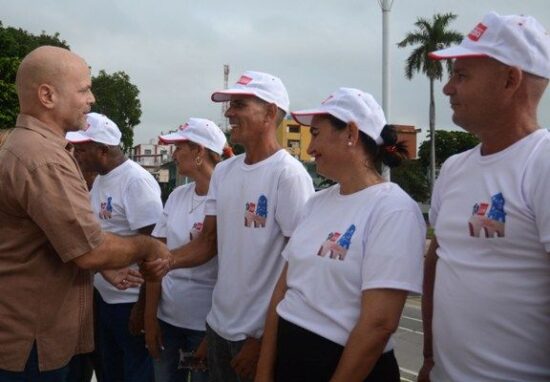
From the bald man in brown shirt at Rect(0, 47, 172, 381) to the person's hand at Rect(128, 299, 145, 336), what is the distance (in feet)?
3.68

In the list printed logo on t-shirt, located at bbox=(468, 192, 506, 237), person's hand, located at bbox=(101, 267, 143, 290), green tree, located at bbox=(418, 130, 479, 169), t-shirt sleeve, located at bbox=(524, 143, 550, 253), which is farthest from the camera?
green tree, located at bbox=(418, 130, 479, 169)

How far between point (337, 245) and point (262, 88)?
1207 millimetres

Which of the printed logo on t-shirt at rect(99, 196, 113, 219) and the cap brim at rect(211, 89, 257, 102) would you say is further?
the printed logo on t-shirt at rect(99, 196, 113, 219)

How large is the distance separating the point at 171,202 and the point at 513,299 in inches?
104

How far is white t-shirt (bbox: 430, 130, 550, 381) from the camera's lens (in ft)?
6.74

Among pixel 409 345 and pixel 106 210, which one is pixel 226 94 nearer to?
pixel 106 210

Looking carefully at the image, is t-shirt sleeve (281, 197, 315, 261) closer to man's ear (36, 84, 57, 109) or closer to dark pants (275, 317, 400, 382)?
dark pants (275, 317, 400, 382)

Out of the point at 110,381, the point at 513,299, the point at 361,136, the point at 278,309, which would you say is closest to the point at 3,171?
the point at 278,309

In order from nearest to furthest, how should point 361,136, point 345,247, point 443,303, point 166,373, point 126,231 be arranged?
point 443,303 < point 345,247 < point 361,136 < point 166,373 < point 126,231

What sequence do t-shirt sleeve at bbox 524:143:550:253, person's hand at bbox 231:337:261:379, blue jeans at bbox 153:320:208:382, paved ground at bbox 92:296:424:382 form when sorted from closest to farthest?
t-shirt sleeve at bbox 524:143:550:253 → person's hand at bbox 231:337:261:379 → blue jeans at bbox 153:320:208:382 → paved ground at bbox 92:296:424:382

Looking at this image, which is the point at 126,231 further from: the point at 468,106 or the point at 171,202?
the point at 468,106

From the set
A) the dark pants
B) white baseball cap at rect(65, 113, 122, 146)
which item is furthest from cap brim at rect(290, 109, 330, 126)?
white baseball cap at rect(65, 113, 122, 146)

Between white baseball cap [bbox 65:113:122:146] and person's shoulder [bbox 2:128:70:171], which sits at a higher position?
white baseball cap [bbox 65:113:122:146]

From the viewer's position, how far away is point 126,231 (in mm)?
4363
